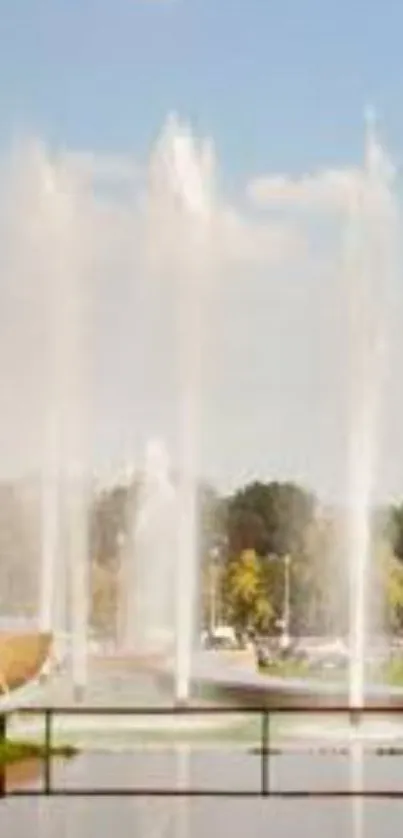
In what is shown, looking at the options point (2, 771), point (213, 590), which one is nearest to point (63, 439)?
point (213, 590)

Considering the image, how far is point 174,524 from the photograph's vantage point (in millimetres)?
25281

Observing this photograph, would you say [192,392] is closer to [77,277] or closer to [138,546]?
[77,277]

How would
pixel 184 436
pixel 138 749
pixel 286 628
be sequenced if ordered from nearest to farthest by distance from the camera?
1. pixel 138 749
2. pixel 184 436
3. pixel 286 628

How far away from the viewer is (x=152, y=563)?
86.4ft

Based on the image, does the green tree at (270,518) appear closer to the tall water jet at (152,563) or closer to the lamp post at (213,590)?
the lamp post at (213,590)

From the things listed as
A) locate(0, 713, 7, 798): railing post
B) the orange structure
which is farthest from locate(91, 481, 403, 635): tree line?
locate(0, 713, 7, 798): railing post

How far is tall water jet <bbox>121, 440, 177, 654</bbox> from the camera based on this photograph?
25703mm

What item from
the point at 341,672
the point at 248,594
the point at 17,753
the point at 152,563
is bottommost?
the point at 17,753

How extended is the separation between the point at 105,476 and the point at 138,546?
0.96m

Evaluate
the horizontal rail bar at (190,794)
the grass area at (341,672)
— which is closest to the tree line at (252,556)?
the grass area at (341,672)

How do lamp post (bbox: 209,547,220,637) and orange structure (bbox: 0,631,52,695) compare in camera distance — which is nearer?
orange structure (bbox: 0,631,52,695)

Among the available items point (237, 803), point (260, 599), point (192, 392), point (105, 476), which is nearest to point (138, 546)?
point (105, 476)

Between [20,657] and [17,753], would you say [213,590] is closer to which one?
[20,657]

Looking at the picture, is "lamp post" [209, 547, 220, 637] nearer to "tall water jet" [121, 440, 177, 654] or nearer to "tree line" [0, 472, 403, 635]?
"tree line" [0, 472, 403, 635]
